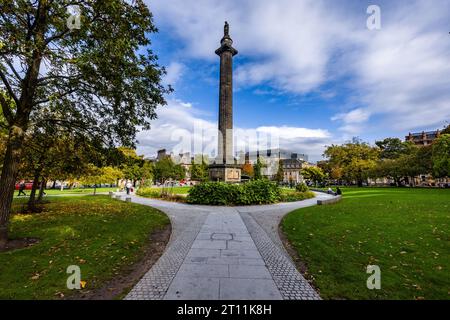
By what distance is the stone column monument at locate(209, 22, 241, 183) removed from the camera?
73.5 feet

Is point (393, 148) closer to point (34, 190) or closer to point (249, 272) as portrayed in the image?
point (249, 272)

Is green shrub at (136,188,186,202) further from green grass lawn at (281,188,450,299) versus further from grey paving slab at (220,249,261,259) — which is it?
grey paving slab at (220,249,261,259)

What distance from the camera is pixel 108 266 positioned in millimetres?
5715

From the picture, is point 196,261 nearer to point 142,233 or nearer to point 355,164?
point 142,233

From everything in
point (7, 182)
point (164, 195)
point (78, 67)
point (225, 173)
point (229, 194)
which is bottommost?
point (164, 195)

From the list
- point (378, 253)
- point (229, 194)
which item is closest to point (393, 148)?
point (229, 194)

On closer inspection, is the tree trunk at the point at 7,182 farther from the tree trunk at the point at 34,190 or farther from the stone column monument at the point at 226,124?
the stone column monument at the point at 226,124

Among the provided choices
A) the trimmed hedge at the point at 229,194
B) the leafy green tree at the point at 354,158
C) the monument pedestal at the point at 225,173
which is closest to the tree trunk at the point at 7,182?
the trimmed hedge at the point at 229,194

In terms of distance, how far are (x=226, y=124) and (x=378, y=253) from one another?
1840 cm

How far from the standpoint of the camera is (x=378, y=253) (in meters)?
6.60

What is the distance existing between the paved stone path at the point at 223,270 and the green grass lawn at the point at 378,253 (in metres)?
0.71

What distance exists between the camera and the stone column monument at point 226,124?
73.5ft

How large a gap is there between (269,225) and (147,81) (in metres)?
8.37

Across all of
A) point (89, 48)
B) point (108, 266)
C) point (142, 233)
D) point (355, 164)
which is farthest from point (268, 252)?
point (355, 164)
